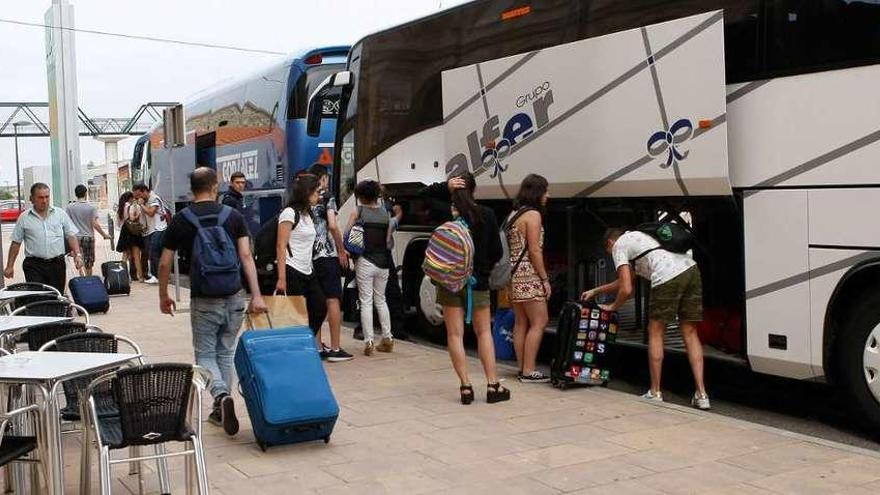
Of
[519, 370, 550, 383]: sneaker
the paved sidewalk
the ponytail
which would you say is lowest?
the paved sidewalk

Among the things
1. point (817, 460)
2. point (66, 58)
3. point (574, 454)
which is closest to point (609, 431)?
point (574, 454)

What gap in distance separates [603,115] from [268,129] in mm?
9015

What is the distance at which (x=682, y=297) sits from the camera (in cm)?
724

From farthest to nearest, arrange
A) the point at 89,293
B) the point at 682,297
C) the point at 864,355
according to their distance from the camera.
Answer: the point at 89,293 < the point at 682,297 < the point at 864,355

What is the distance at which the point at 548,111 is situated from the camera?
8586mm

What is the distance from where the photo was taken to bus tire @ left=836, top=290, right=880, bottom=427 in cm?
633

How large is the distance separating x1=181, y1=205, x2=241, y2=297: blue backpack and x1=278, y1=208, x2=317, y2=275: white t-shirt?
209 cm

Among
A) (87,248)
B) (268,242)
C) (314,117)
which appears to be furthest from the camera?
A: (87,248)

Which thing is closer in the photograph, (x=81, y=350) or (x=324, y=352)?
(x=81, y=350)

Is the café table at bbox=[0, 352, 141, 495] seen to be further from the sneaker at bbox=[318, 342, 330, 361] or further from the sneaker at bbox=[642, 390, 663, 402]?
the sneaker at bbox=[318, 342, 330, 361]

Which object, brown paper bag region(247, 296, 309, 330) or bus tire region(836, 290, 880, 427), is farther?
brown paper bag region(247, 296, 309, 330)

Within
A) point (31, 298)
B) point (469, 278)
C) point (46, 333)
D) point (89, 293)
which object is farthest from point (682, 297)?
point (89, 293)

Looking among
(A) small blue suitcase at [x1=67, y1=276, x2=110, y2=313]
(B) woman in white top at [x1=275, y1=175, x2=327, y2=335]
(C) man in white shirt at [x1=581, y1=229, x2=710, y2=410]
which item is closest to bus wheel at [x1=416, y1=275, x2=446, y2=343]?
(B) woman in white top at [x1=275, y1=175, x2=327, y2=335]

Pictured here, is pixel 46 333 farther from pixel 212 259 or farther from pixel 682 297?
pixel 682 297
